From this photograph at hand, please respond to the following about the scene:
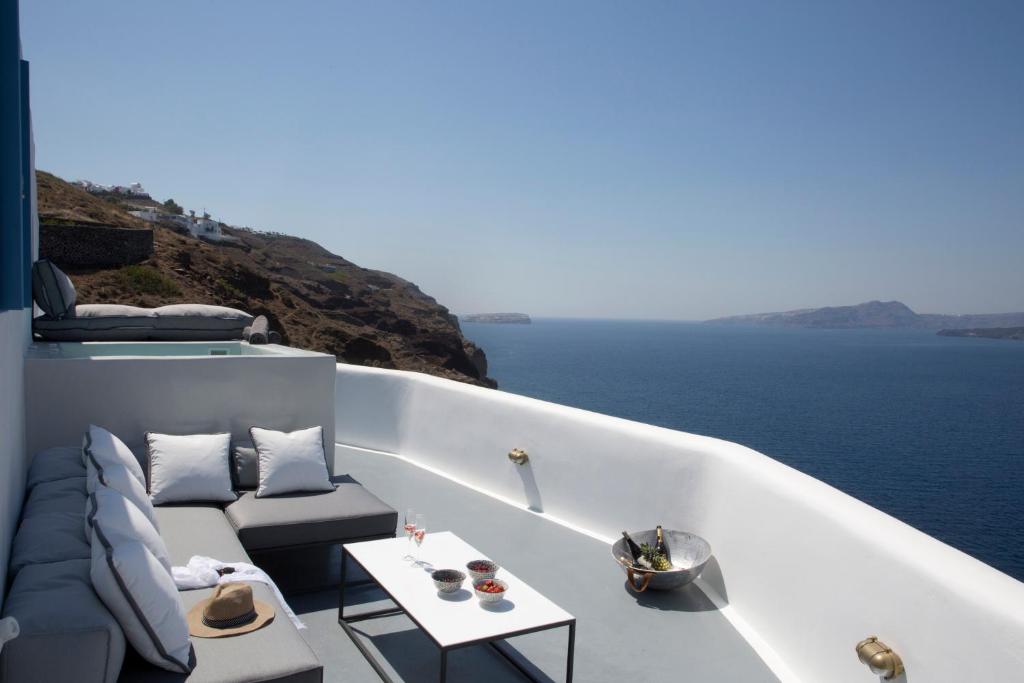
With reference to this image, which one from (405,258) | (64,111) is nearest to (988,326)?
(405,258)

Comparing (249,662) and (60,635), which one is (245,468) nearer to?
(249,662)

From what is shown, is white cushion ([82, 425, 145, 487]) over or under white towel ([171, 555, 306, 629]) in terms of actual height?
over

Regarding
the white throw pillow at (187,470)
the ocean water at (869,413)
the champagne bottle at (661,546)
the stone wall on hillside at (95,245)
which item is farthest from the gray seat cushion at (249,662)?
the stone wall on hillside at (95,245)

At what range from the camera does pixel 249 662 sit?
2.17m

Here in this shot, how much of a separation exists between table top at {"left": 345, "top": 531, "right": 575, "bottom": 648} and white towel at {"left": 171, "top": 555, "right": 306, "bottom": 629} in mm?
397

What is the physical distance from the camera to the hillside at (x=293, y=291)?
27641mm

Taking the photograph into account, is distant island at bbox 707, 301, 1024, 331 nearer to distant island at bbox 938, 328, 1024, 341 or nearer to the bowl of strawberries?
distant island at bbox 938, 328, 1024, 341

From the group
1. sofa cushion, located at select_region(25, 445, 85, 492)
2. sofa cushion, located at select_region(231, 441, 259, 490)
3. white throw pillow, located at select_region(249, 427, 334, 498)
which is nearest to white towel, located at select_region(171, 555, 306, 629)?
sofa cushion, located at select_region(25, 445, 85, 492)

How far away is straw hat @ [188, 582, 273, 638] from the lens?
7.78 ft

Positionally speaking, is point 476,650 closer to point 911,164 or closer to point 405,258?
point 405,258

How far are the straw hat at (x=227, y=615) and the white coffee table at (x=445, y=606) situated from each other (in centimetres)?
53

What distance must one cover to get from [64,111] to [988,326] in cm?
11078

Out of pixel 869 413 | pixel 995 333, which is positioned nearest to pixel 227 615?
pixel 869 413

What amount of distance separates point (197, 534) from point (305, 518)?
528 mm
